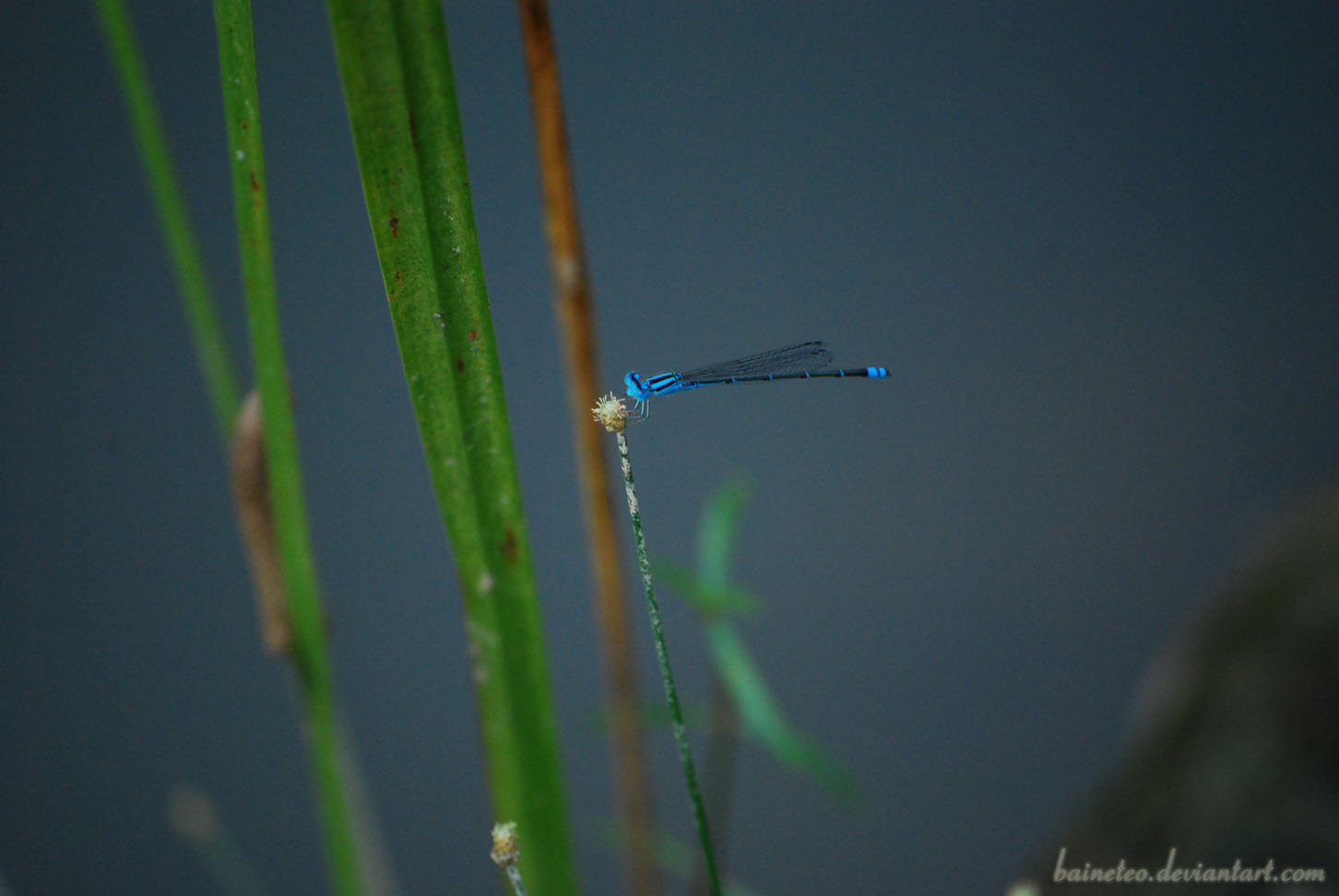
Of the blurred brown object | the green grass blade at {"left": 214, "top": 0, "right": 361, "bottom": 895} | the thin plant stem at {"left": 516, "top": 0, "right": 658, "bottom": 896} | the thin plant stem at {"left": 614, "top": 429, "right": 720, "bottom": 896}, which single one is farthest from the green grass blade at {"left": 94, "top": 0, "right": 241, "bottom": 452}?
the blurred brown object

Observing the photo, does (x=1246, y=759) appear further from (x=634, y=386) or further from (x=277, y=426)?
(x=277, y=426)

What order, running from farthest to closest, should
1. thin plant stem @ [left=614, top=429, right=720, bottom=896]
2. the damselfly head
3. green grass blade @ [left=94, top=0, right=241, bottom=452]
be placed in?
the damselfly head, green grass blade @ [left=94, top=0, right=241, bottom=452], thin plant stem @ [left=614, top=429, right=720, bottom=896]

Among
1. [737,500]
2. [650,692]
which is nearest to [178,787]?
[650,692]

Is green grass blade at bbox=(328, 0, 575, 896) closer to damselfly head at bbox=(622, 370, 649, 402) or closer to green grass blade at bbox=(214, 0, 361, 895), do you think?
green grass blade at bbox=(214, 0, 361, 895)

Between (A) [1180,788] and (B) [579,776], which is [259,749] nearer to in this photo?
(B) [579,776]

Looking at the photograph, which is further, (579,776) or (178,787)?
(579,776)

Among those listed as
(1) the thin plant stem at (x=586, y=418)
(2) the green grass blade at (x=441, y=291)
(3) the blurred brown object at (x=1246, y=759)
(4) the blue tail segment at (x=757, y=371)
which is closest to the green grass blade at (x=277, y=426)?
(2) the green grass blade at (x=441, y=291)

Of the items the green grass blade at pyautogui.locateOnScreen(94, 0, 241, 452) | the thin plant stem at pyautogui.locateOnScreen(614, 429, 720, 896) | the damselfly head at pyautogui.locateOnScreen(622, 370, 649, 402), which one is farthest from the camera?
the damselfly head at pyautogui.locateOnScreen(622, 370, 649, 402)
